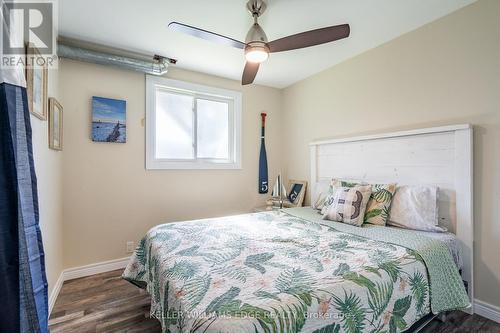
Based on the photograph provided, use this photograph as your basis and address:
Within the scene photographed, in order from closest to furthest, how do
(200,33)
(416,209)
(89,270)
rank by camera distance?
(200,33) < (416,209) < (89,270)

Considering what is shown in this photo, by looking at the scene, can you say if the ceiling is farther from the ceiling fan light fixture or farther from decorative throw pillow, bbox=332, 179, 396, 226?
decorative throw pillow, bbox=332, 179, 396, 226

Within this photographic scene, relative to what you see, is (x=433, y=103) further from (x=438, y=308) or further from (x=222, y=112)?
(x=222, y=112)

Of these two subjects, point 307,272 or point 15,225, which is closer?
point 15,225

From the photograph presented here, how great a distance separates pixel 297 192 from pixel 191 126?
1813 mm

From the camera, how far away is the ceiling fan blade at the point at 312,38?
5.43 feet

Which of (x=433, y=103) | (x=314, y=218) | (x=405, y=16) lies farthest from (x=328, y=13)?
(x=314, y=218)

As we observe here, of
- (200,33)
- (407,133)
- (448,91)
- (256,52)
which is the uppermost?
(200,33)

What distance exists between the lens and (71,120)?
244 centimetres

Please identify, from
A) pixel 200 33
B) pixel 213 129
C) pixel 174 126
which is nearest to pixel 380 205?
pixel 200 33

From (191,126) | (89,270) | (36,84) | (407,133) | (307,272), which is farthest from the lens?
(191,126)

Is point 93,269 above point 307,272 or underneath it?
underneath

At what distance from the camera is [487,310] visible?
5.89ft

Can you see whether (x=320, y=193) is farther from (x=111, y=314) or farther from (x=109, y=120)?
(x=109, y=120)

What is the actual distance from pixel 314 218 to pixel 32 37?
2753mm
